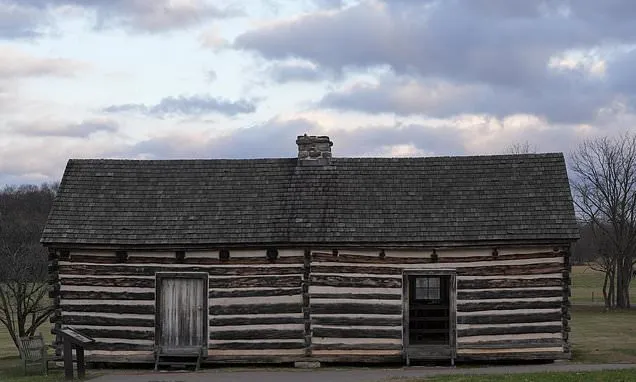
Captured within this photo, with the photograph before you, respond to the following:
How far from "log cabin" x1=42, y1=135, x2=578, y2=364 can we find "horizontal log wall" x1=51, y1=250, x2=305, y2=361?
2 cm

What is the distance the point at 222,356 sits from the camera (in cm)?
1769

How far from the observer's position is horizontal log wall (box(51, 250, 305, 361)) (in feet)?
58.0

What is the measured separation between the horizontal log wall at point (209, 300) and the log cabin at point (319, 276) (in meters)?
0.02

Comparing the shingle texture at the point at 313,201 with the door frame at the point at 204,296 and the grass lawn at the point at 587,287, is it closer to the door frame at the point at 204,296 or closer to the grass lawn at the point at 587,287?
the door frame at the point at 204,296

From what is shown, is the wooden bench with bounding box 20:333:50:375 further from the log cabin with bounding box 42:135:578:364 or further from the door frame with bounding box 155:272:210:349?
the door frame with bounding box 155:272:210:349

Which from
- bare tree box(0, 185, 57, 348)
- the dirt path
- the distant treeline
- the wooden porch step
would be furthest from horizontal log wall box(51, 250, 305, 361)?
the distant treeline

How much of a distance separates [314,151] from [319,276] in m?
Result: 3.45

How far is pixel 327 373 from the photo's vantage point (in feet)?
53.9

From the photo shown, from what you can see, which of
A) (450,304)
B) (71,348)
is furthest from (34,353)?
(450,304)

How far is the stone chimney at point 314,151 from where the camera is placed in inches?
762

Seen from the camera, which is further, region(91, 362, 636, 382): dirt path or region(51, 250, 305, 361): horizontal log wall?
region(51, 250, 305, 361): horizontal log wall

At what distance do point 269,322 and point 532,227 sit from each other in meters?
6.33

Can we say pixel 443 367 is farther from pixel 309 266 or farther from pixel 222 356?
pixel 222 356

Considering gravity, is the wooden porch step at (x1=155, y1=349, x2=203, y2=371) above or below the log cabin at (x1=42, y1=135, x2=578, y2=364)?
below
